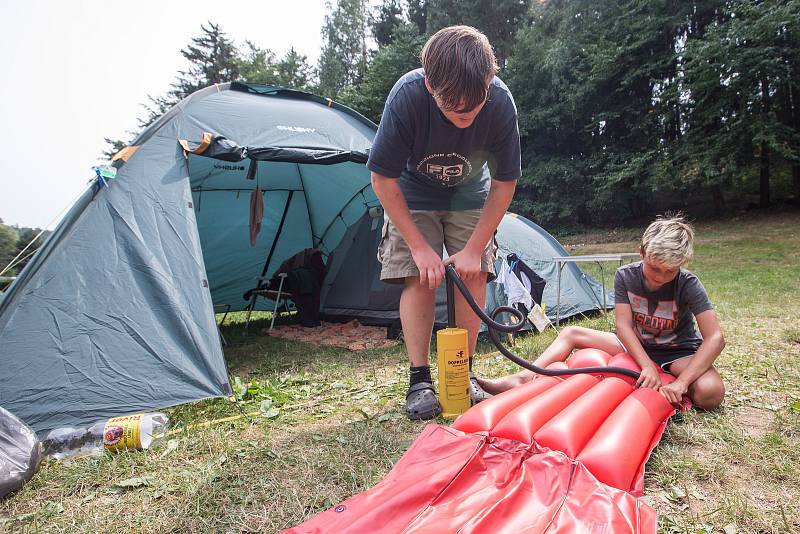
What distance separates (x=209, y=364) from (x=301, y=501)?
3.64ft

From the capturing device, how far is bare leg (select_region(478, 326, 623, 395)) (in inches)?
81.8

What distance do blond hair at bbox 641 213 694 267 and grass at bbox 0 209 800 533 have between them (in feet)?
2.00

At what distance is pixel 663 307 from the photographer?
1976mm

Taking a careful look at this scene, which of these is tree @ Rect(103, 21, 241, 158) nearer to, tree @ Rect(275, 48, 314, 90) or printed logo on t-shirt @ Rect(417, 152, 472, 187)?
tree @ Rect(275, 48, 314, 90)

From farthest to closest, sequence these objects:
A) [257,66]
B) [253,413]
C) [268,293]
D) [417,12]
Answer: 1. [257,66]
2. [417,12]
3. [268,293]
4. [253,413]

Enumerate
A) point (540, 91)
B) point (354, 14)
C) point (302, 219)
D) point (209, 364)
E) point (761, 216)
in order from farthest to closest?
point (354, 14)
point (540, 91)
point (761, 216)
point (302, 219)
point (209, 364)

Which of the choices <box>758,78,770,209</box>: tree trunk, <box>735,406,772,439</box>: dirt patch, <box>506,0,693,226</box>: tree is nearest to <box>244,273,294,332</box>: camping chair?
<box>735,406,772,439</box>: dirt patch

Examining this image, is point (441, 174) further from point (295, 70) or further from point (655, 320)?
point (295, 70)

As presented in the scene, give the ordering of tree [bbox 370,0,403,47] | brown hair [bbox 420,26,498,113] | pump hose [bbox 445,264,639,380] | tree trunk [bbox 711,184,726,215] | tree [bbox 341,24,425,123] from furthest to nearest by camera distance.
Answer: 1. tree [bbox 370,0,403,47]
2. tree [bbox 341,24,425,123]
3. tree trunk [bbox 711,184,726,215]
4. pump hose [bbox 445,264,639,380]
5. brown hair [bbox 420,26,498,113]

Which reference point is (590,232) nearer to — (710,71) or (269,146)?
(710,71)

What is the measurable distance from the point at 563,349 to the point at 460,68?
1.41 metres

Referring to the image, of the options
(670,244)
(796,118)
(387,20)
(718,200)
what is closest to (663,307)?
(670,244)

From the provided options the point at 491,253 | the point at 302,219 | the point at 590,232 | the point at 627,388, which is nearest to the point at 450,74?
the point at 491,253

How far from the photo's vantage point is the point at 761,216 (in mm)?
10398
